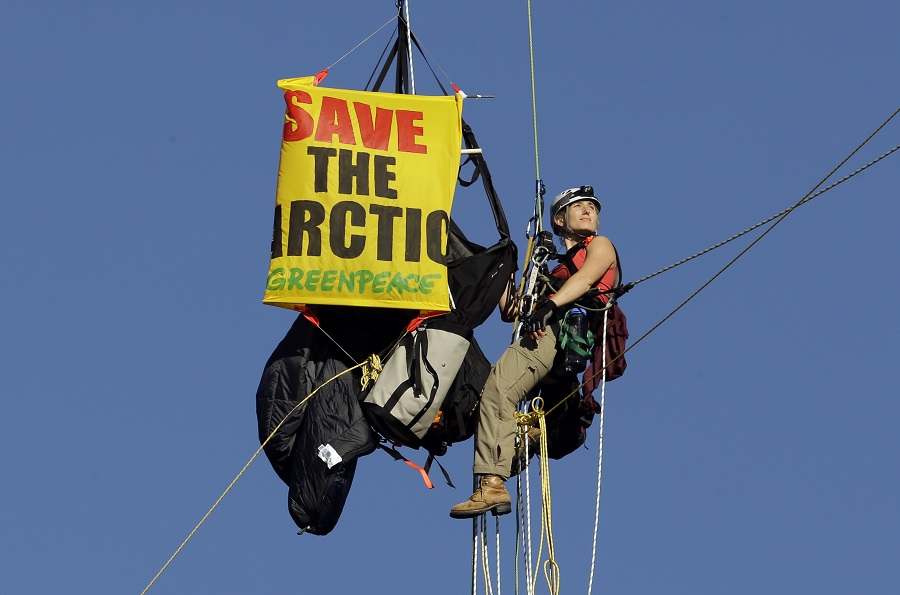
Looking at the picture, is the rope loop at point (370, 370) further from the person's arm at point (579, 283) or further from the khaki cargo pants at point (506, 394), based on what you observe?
the person's arm at point (579, 283)

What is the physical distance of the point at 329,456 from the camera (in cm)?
1594

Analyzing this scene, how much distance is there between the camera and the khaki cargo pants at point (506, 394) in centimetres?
1588

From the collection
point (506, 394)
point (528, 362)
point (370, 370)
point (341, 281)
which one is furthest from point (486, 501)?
point (341, 281)

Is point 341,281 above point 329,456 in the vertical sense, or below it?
above

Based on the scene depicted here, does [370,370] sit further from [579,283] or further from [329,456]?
[579,283]

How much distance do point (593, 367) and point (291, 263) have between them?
2.16 meters

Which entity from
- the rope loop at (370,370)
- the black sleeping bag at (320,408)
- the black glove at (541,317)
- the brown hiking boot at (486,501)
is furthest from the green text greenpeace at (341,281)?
the brown hiking boot at (486,501)

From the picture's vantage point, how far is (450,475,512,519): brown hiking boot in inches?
616

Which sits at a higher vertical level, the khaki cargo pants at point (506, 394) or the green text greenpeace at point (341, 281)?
the green text greenpeace at point (341, 281)

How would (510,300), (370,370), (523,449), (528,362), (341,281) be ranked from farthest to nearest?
(510,300) < (523,449) < (370,370) < (528,362) < (341,281)

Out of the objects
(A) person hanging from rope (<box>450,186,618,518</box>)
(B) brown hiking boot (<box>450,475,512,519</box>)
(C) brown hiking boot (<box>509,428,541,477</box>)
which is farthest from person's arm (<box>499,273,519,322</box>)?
(B) brown hiking boot (<box>450,475,512,519</box>)

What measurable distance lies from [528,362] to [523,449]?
0.68 meters

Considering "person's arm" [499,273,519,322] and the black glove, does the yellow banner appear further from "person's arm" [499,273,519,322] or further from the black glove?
"person's arm" [499,273,519,322]

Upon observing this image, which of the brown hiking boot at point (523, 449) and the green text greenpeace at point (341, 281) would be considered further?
the brown hiking boot at point (523, 449)
